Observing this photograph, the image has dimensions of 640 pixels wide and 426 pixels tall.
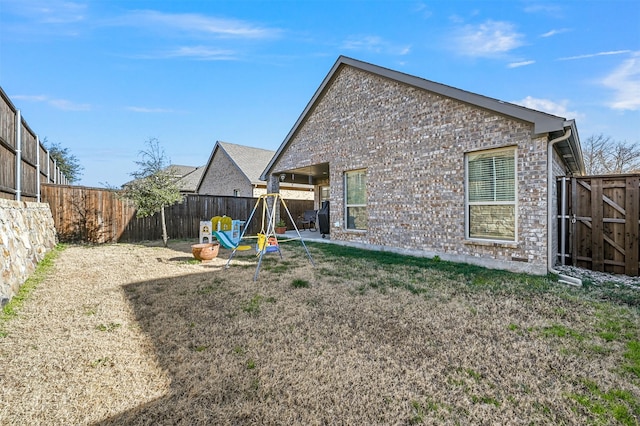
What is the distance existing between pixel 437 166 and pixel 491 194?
55.4 inches

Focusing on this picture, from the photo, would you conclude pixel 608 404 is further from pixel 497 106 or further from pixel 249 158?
pixel 249 158

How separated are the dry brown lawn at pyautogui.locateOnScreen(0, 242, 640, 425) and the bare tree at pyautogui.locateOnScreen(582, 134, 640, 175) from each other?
70.2 ft

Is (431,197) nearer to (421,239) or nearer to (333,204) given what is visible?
(421,239)

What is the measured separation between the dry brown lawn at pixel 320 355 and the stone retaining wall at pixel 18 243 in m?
Answer: 0.39

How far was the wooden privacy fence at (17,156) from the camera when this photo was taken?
19.0ft

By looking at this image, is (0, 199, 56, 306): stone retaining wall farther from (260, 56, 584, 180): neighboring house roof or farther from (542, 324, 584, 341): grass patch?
(260, 56, 584, 180): neighboring house roof

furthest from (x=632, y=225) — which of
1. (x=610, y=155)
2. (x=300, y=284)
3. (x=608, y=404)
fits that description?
(x=610, y=155)

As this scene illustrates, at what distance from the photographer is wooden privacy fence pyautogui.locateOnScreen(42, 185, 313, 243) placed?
32.9 ft

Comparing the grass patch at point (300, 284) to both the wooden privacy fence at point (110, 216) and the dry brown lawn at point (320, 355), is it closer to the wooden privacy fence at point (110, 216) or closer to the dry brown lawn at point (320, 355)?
the dry brown lawn at point (320, 355)

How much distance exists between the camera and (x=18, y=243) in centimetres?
525

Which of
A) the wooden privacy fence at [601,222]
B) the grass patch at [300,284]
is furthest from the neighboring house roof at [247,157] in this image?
the wooden privacy fence at [601,222]

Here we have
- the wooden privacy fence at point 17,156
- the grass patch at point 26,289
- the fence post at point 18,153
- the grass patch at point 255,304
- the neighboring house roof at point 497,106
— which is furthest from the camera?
the fence post at point 18,153

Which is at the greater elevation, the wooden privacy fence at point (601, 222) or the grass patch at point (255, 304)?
the wooden privacy fence at point (601, 222)

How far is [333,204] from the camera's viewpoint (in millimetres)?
10078
